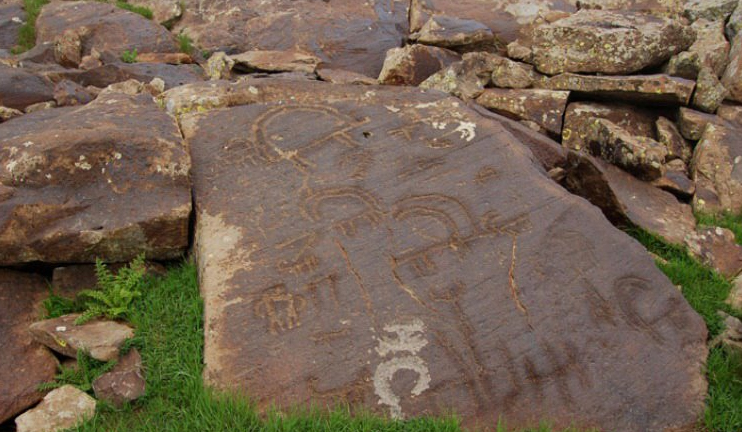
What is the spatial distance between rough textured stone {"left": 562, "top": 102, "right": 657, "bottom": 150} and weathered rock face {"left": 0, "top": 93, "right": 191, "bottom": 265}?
348 cm

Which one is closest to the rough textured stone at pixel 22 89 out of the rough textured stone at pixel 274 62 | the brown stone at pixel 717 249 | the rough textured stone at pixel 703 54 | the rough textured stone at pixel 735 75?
the rough textured stone at pixel 274 62

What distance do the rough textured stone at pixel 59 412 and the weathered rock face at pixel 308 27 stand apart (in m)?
4.72

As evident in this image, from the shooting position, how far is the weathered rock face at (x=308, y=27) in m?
7.39

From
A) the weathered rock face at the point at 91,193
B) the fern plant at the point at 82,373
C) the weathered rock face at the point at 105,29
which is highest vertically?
the weathered rock face at the point at 91,193

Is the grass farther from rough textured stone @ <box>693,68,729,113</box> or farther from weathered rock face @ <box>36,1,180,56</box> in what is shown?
rough textured stone @ <box>693,68,729,113</box>

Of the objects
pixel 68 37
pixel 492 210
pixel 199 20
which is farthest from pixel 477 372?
pixel 199 20

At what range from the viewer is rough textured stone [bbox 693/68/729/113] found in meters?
6.15

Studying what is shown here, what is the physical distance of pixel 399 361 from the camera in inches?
136

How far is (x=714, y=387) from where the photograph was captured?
365 centimetres

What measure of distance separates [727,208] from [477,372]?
325 centimetres

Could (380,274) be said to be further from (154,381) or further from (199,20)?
(199,20)

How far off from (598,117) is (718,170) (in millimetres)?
1103

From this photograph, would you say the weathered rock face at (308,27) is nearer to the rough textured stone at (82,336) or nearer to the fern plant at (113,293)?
the fern plant at (113,293)

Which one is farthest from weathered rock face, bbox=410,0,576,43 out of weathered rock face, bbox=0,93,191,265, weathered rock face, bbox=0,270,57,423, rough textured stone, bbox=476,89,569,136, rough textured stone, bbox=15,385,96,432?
rough textured stone, bbox=15,385,96,432
